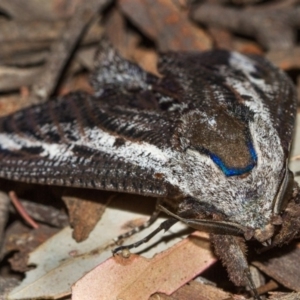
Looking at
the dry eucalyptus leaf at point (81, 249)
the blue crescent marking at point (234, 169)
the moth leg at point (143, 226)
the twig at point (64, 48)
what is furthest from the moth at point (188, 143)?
the twig at point (64, 48)

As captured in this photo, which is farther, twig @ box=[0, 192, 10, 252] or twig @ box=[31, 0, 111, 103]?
twig @ box=[31, 0, 111, 103]

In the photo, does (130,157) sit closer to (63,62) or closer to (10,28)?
(63,62)

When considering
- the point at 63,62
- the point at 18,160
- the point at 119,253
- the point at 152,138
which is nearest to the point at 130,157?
the point at 152,138

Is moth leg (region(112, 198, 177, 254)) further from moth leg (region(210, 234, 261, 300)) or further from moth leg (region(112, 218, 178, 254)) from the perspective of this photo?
moth leg (region(210, 234, 261, 300))

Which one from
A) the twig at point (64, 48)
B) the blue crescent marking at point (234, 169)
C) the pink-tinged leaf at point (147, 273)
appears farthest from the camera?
the twig at point (64, 48)

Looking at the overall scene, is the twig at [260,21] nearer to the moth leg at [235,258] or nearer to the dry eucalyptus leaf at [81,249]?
the dry eucalyptus leaf at [81,249]

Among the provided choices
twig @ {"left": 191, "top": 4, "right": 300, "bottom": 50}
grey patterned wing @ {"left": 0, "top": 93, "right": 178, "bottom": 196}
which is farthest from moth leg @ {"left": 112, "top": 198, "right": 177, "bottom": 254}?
twig @ {"left": 191, "top": 4, "right": 300, "bottom": 50}

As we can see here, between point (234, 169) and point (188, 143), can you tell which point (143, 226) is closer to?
point (188, 143)
